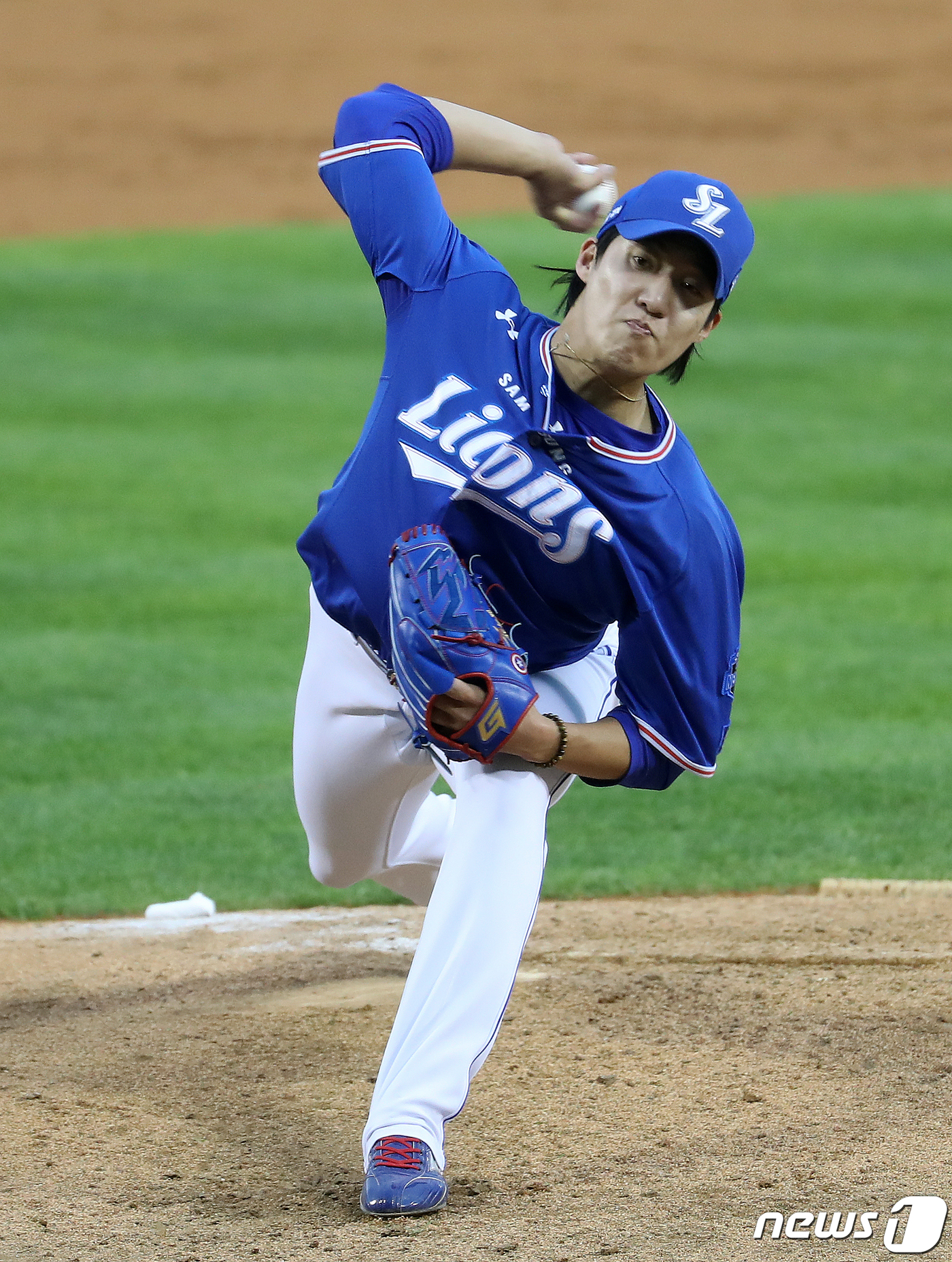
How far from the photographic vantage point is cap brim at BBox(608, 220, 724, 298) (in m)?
2.99

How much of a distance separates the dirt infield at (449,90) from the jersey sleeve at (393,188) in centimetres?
Result: 1456

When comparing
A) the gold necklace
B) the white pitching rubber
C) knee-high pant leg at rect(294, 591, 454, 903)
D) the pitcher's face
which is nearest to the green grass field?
the white pitching rubber

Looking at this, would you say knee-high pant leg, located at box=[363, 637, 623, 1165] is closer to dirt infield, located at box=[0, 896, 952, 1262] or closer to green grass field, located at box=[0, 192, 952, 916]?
dirt infield, located at box=[0, 896, 952, 1262]

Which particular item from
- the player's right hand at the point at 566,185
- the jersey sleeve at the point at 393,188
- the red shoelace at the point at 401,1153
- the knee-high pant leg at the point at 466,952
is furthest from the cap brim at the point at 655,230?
the red shoelace at the point at 401,1153

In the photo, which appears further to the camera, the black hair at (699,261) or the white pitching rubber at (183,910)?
the white pitching rubber at (183,910)

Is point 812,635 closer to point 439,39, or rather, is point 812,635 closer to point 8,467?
point 8,467

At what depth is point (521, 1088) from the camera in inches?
140

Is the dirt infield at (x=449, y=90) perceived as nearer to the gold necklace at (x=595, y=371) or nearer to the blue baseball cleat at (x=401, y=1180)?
the gold necklace at (x=595, y=371)

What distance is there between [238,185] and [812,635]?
39.4 feet

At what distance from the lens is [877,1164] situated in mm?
3102

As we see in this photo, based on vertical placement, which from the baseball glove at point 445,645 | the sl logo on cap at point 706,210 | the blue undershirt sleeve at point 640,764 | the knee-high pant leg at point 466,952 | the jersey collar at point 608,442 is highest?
the sl logo on cap at point 706,210

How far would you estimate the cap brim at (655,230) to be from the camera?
9.82ft
